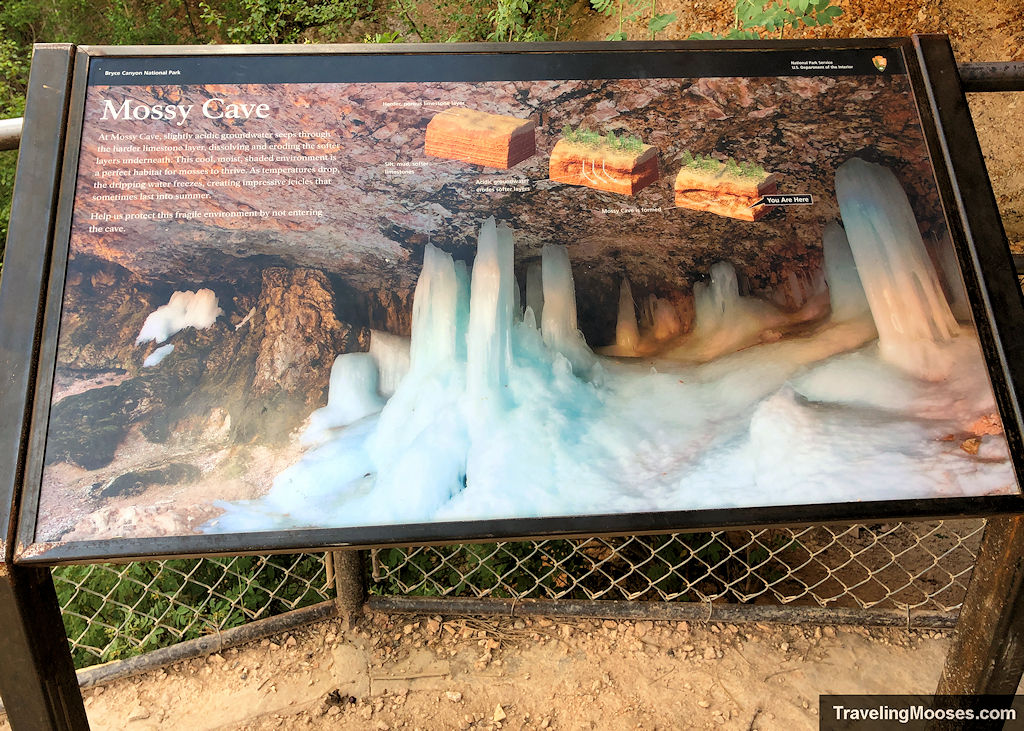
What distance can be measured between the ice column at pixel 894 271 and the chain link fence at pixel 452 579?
1.05 metres

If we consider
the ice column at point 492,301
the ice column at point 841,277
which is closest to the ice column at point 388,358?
the ice column at point 492,301

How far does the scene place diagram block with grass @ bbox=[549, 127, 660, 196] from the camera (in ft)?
4.35

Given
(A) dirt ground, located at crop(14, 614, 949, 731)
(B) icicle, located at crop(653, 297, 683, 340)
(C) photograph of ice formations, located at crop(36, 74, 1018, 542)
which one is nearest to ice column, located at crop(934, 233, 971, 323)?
(C) photograph of ice formations, located at crop(36, 74, 1018, 542)

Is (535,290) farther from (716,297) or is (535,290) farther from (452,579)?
(452,579)

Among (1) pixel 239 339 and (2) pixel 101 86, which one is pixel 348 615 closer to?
(1) pixel 239 339

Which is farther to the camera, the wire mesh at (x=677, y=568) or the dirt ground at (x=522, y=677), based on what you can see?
the wire mesh at (x=677, y=568)

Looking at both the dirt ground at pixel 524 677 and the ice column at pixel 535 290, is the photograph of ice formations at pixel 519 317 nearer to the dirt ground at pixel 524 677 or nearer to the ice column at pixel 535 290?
the ice column at pixel 535 290

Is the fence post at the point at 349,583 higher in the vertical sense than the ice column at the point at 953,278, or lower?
lower

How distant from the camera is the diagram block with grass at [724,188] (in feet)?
4.39

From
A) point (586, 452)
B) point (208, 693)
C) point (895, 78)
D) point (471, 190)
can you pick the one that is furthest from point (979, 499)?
point (208, 693)

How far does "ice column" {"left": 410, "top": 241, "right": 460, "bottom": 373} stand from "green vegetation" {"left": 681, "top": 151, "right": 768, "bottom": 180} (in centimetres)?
50

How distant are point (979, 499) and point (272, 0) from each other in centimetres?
481

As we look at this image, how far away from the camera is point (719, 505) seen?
45.6 inches

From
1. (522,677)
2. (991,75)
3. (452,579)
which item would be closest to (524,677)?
(522,677)
